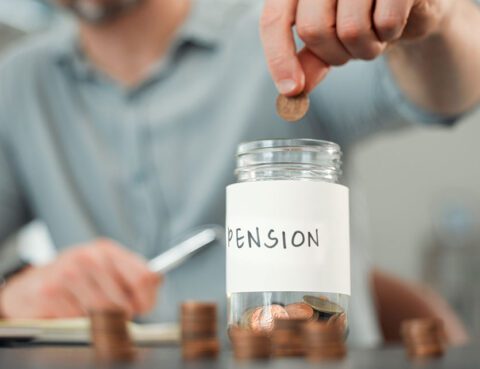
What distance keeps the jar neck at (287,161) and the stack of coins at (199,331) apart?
0.11 meters

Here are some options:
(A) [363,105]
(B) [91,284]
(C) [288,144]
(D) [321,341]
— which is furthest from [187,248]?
(D) [321,341]

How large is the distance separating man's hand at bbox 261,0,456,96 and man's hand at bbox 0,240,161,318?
0.49 metres

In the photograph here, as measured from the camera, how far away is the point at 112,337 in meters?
0.52

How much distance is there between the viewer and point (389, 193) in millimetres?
4086

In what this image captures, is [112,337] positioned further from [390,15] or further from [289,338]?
[390,15]

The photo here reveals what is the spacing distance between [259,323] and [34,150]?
103cm

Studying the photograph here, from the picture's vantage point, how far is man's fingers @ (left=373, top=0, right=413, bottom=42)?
0.52 m

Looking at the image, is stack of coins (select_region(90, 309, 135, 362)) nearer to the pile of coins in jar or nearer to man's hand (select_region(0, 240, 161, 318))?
the pile of coins in jar

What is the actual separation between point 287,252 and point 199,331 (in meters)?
0.08

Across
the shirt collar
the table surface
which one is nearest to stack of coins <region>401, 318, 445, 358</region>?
the table surface

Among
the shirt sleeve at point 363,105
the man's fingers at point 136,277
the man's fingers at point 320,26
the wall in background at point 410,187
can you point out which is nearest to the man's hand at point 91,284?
the man's fingers at point 136,277

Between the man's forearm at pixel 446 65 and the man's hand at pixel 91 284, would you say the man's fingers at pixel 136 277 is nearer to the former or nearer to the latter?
the man's hand at pixel 91 284

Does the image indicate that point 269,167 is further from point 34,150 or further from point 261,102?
point 34,150

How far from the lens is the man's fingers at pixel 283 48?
54cm
